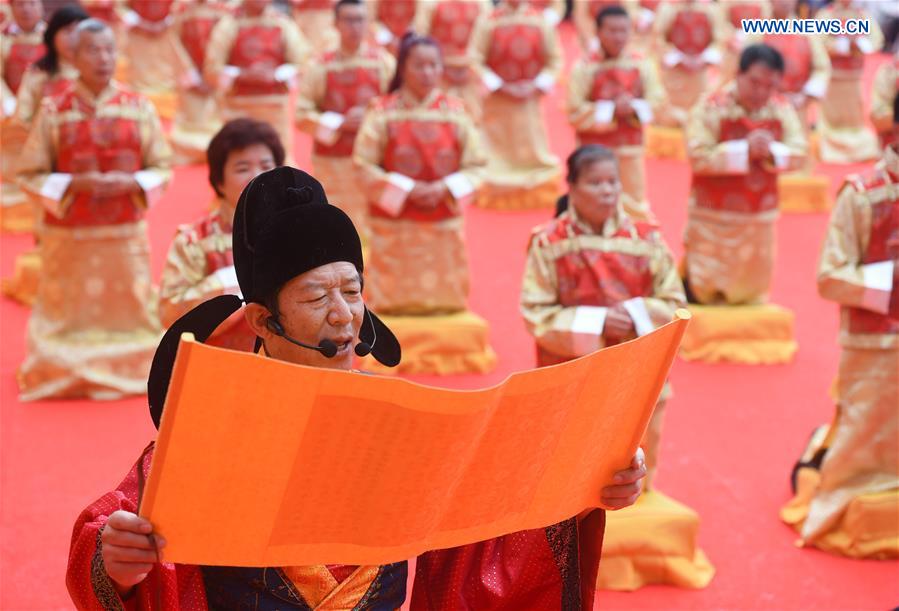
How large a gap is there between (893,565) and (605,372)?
109 inches

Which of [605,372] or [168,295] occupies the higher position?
[605,372]

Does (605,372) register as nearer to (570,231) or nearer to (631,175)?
(570,231)

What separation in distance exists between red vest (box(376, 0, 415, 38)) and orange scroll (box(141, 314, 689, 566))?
9.12 metres

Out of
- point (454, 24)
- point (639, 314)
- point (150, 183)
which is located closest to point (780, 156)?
point (639, 314)

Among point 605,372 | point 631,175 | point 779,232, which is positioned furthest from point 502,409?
point 779,232

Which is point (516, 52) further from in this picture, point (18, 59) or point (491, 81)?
point (18, 59)

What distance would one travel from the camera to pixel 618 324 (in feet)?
12.8

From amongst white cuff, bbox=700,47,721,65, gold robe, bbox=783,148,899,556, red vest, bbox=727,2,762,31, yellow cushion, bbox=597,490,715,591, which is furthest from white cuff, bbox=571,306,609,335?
red vest, bbox=727,2,762,31

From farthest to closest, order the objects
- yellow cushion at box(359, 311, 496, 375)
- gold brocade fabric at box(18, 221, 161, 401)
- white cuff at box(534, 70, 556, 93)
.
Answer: white cuff at box(534, 70, 556, 93)
yellow cushion at box(359, 311, 496, 375)
gold brocade fabric at box(18, 221, 161, 401)

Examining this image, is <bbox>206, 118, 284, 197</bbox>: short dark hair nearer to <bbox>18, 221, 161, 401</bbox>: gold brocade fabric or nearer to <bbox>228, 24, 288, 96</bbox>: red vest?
<bbox>18, 221, 161, 401</bbox>: gold brocade fabric

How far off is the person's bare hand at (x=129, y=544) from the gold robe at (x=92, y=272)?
3875mm

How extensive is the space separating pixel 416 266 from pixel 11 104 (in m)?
3.00

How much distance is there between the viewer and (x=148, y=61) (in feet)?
39.5

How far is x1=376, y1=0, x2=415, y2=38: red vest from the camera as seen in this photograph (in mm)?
10711
